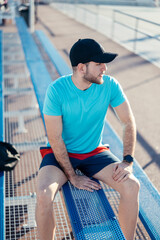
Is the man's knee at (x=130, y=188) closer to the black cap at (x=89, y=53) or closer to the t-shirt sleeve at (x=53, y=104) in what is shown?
the t-shirt sleeve at (x=53, y=104)

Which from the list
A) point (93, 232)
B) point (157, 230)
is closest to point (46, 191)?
point (93, 232)

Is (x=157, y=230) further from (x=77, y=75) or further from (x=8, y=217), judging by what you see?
(x=8, y=217)

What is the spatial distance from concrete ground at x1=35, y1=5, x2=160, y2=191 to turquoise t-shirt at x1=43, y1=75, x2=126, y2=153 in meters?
1.31

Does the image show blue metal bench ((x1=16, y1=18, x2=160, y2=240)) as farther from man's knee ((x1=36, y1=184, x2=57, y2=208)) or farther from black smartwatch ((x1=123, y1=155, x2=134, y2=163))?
black smartwatch ((x1=123, y1=155, x2=134, y2=163))

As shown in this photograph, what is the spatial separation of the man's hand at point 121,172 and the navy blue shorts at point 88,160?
0.43ft

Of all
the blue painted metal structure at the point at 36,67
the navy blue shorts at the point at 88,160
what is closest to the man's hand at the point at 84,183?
the navy blue shorts at the point at 88,160

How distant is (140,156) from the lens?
4195mm

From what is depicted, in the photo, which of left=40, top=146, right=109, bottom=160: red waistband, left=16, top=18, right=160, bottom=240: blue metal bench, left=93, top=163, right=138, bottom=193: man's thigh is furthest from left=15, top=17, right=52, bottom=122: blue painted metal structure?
left=16, top=18, right=160, bottom=240: blue metal bench

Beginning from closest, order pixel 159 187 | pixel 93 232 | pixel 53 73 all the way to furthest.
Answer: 1. pixel 93 232
2. pixel 159 187
3. pixel 53 73

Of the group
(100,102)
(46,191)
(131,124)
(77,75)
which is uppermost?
(77,75)

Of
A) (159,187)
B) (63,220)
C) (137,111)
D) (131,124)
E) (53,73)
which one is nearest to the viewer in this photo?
(131,124)

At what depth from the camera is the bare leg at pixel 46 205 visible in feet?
7.18

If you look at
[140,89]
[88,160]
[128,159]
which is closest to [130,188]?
[128,159]

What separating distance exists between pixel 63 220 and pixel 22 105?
3067 millimetres
